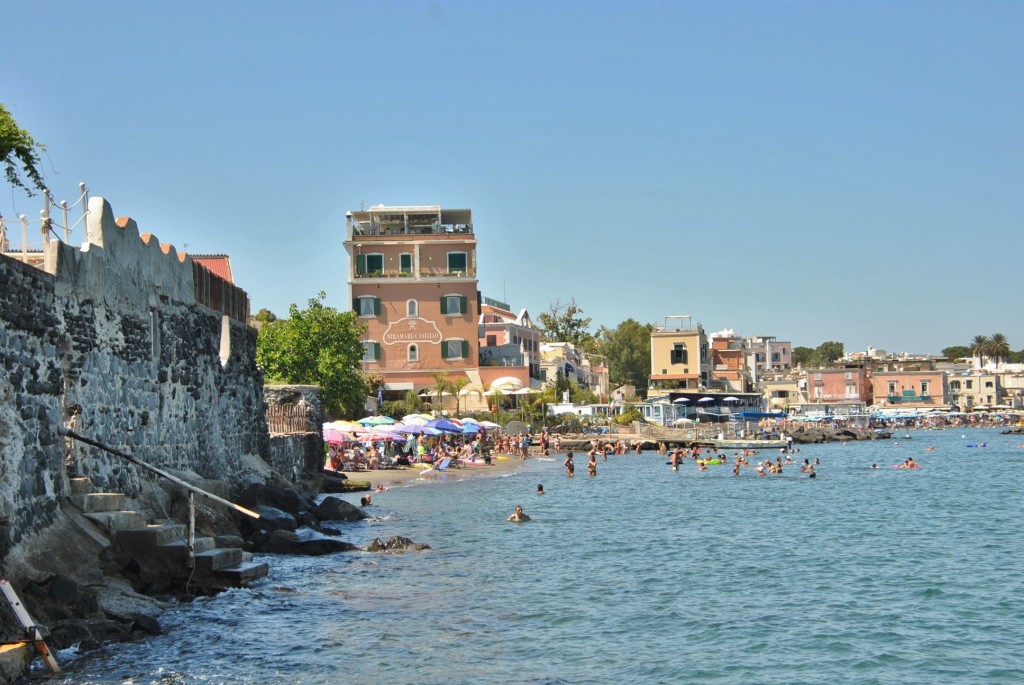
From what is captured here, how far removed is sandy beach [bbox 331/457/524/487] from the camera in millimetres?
38303

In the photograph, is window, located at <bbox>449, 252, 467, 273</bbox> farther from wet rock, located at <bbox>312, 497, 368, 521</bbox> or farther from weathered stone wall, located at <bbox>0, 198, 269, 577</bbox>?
weathered stone wall, located at <bbox>0, 198, 269, 577</bbox>

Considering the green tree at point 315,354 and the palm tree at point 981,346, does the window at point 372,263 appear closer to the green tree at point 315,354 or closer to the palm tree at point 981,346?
the green tree at point 315,354

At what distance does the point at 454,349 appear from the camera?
63000mm

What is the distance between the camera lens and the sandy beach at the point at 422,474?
38.3 metres

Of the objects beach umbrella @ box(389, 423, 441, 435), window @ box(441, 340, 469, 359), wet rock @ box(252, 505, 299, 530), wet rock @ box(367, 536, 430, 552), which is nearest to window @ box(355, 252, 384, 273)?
window @ box(441, 340, 469, 359)

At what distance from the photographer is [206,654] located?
1120 centimetres

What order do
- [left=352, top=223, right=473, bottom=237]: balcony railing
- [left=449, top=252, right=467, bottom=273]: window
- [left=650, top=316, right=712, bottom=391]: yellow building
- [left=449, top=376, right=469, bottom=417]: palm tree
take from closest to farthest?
[left=449, top=376, right=469, bottom=417]: palm tree
[left=449, top=252, right=467, bottom=273]: window
[left=352, top=223, right=473, bottom=237]: balcony railing
[left=650, top=316, right=712, bottom=391]: yellow building

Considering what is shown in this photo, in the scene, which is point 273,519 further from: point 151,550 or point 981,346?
point 981,346

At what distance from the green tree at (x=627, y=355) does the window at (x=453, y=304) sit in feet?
159

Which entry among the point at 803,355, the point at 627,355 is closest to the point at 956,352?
the point at 803,355

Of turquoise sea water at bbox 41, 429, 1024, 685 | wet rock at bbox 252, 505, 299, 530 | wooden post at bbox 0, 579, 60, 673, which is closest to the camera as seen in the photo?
wooden post at bbox 0, 579, 60, 673

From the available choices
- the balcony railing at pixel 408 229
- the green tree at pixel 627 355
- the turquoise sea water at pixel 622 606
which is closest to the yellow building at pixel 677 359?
the green tree at pixel 627 355

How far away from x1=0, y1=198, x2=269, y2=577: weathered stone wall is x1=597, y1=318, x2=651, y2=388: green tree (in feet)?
296

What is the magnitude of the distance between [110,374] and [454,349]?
4817cm
